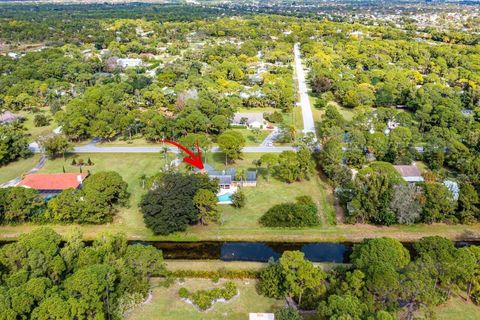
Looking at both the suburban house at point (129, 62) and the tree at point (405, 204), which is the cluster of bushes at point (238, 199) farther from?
the suburban house at point (129, 62)

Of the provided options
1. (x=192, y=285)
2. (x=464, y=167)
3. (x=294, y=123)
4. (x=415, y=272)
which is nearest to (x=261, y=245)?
(x=192, y=285)

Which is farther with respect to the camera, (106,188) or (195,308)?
(106,188)

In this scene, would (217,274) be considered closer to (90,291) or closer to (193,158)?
(90,291)

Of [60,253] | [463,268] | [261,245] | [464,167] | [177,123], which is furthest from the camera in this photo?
[177,123]

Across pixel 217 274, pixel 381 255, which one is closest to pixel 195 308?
pixel 217 274

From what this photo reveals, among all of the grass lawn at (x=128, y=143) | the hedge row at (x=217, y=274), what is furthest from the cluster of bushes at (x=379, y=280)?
the grass lawn at (x=128, y=143)

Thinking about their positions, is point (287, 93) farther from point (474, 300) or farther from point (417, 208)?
point (474, 300)

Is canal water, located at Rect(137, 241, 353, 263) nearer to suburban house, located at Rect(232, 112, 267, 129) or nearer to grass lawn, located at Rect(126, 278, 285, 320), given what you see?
grass lawn, located at Rect(126, 278, 285, 320)
